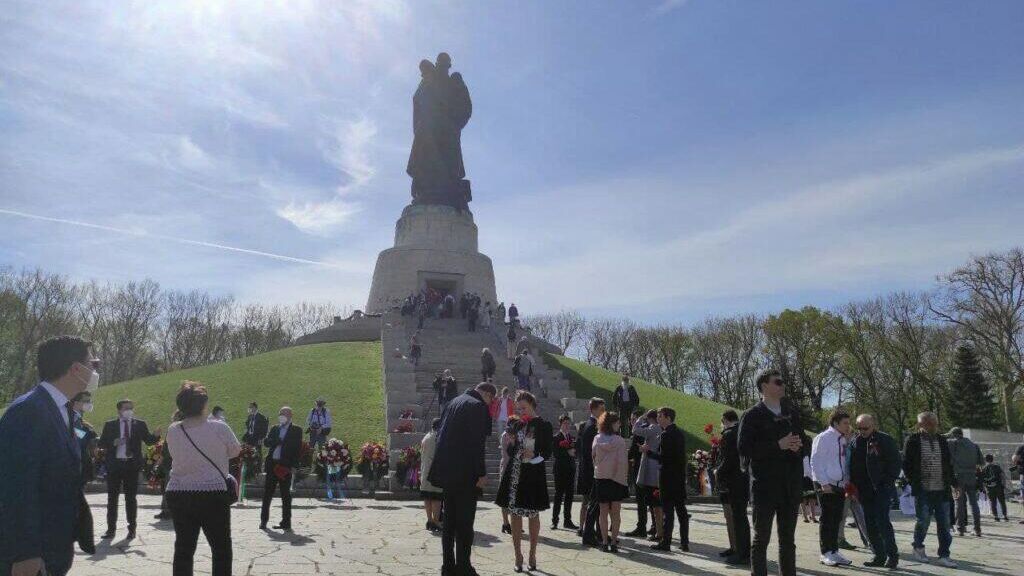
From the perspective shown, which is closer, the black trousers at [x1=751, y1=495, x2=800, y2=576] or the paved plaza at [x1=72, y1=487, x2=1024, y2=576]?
the black trousers at [x1=751, y1=495, x2=800, y2=576]

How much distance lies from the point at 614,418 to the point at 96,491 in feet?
40.1

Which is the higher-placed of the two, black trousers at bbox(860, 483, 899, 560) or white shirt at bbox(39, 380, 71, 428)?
white shirt at bbox(39, 380, 71, 428)

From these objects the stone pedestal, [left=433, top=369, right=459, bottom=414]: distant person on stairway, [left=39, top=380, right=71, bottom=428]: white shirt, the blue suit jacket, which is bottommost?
the blue suit jacket

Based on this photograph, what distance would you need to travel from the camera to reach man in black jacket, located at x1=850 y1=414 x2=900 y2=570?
726cm

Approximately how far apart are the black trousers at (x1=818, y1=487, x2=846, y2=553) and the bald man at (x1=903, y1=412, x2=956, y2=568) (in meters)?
0.92

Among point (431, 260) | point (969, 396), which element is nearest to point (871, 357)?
point (969, 396)

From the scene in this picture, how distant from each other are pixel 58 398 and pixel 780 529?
16.5 ft

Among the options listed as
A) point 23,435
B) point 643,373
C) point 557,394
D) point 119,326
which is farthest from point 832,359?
point 119,326

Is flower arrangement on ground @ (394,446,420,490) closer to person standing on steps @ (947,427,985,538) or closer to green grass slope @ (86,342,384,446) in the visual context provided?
green grass slope @ (86,342,384,446)

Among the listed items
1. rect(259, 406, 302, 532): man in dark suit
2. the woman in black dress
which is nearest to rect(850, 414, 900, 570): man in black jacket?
the woman in black dress

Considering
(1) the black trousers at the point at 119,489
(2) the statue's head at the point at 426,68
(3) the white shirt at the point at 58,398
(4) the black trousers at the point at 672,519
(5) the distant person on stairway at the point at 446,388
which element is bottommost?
(4) the black trousers at the point at 672,519

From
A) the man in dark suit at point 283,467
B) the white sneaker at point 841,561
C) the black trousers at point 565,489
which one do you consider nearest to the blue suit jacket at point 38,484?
the man in dark suit at point 283,467

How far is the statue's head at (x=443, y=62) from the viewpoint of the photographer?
38634 millimetres

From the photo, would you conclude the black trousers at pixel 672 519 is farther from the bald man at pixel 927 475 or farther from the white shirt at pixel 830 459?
the bald man at pixel 927 475
